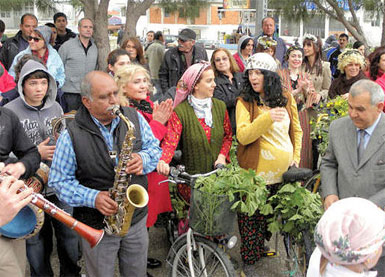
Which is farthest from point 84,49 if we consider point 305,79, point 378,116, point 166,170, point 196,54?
point 378,116

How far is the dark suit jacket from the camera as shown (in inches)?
128

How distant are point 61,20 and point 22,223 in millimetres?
6710

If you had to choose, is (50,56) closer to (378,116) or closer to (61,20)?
(61,20)

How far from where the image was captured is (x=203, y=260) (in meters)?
3.72

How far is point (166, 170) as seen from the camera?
3.79 metres

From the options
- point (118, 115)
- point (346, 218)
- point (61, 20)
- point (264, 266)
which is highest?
point (61, 20)

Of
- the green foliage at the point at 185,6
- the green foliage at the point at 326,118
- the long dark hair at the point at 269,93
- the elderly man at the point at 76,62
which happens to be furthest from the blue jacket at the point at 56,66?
the green foliage at the point at 185,6

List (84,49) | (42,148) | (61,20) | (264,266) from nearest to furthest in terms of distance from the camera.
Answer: (42,148) < (264,266) < (84,49) < (61,20)

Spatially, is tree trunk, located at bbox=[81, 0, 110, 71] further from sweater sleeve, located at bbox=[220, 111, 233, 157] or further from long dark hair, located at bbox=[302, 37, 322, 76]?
sweater sleeve, located at bbox=[220, 111, 233, 157]

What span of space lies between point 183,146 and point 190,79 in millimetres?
593

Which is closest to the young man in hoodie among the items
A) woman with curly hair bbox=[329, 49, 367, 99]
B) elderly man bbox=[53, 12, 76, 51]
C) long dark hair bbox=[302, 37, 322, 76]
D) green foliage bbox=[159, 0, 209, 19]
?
woman with curly hair bbox=[329, 49, 367, 99]

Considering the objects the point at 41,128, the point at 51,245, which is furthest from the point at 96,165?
the point at 51,245

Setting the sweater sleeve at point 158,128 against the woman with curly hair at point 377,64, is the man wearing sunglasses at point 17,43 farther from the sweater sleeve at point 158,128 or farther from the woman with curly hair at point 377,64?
the woman with curly hair at point 377,64

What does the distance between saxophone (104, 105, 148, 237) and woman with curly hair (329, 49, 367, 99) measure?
379cm
